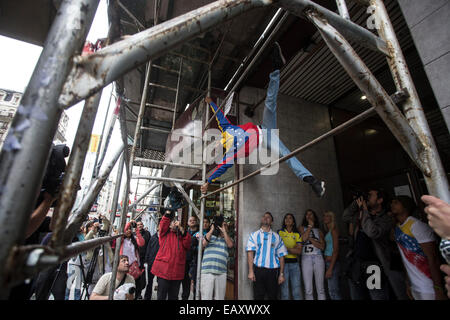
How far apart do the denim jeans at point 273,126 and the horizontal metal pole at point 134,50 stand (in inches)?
106

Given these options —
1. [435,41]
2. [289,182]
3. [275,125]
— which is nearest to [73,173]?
[435,41]

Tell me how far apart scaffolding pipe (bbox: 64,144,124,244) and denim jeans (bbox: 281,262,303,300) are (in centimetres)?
420

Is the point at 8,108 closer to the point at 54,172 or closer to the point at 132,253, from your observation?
the point at 132,253

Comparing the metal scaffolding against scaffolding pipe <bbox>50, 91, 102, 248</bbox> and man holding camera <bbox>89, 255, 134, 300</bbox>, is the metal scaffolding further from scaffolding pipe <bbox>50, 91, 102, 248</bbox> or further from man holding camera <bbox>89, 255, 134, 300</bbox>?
man holding camera <bbox>89, 255, 134, 300</bbox>

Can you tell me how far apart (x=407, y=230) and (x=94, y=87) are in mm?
3605

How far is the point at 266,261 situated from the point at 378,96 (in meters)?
3.90

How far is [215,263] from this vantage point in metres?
4.16

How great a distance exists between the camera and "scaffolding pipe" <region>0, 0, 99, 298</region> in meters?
0.43

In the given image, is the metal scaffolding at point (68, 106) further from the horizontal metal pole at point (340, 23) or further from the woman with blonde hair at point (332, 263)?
the woman with blonde hair at point (332, 263)

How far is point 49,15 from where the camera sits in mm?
945

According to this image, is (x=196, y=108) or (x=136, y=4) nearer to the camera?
(x=136, y=4)

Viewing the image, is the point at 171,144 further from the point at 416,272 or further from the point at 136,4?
the point at 416,272
